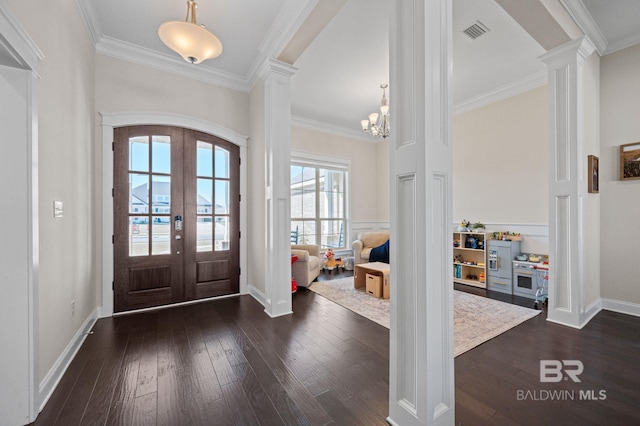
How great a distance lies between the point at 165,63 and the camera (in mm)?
3393

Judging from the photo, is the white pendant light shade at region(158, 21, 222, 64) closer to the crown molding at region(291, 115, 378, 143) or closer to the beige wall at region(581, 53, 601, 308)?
the crown molding at region(291, 115, 378, 143)

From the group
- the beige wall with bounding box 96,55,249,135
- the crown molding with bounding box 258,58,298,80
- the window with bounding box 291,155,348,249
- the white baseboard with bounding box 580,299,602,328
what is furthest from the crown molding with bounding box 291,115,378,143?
the white baseboard with bounding box 580,299,602,328

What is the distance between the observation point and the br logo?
75.1 inches

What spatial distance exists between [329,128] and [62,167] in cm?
488

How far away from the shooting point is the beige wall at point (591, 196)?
9.60ft

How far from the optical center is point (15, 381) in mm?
1493

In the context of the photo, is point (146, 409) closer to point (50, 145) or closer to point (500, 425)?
point (50, 145)

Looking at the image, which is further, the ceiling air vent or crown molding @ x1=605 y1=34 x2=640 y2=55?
crown molding @ x1=605 y1=34 x2=640 y2=55

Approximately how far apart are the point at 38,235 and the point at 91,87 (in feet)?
6.95

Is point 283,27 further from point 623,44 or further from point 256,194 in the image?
point 623,44

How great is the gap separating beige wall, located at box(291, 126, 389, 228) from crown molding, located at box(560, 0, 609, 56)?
3.91 m

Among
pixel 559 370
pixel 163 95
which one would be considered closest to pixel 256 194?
pixel 163 95

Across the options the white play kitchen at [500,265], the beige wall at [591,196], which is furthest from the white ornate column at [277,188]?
the beige wall at [591,196]

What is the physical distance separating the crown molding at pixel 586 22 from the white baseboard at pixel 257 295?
4499 mm
